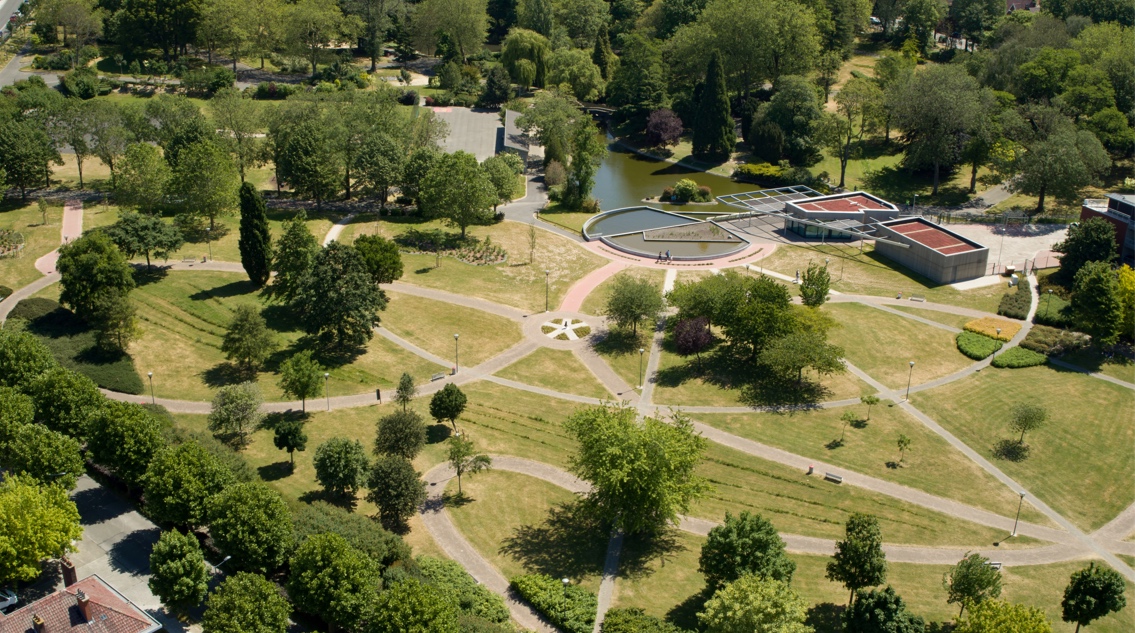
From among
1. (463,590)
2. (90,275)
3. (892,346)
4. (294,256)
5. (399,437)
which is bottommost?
(463,590)

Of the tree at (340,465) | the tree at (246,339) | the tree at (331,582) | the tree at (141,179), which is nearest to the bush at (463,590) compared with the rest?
the tree at (331,582)

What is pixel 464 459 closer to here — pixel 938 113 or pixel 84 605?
pixel 84 605

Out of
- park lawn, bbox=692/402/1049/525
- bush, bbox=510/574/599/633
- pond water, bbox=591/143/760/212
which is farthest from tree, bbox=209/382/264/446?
pond water, bbox=591/143/760/212

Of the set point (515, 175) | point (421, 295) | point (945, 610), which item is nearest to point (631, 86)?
point (515, 175)

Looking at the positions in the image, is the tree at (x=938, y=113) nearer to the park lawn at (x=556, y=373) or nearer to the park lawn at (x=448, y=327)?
the park lawn at (x=556, y=373)

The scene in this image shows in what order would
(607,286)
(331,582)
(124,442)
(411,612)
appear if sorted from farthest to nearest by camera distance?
(607,286)
(124,442)
(331,582)
(411,612)

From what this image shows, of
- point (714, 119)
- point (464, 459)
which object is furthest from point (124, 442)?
point (714, 119)

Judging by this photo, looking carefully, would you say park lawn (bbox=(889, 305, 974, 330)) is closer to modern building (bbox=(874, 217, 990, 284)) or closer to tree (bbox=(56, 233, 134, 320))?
modern building (bbox=(874, 217, 990, 284))
